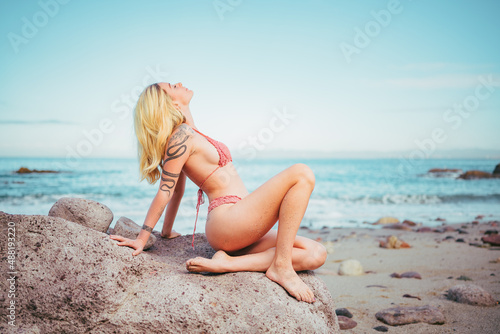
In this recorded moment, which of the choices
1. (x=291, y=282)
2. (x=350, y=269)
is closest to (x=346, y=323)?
(x=291, y=282)

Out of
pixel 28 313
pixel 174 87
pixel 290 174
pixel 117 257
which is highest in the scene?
pixel 174 87

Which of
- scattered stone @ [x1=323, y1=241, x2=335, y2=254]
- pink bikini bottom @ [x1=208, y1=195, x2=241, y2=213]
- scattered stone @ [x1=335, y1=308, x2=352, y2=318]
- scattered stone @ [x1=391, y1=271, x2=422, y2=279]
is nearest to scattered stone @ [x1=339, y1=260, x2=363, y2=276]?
scattered stone @ [x1=391, y1=271, x2=422, y2=279]

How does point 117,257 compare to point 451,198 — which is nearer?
point 117,257

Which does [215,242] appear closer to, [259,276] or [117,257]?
[259,276]

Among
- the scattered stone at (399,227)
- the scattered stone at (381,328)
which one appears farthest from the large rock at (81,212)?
the scattered stone at (399,227)

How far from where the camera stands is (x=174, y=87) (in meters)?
3.78

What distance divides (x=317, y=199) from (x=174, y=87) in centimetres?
1614

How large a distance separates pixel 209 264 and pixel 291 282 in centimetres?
71

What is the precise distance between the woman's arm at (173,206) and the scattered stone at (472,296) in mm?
3693

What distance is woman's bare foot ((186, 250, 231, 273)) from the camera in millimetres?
3021

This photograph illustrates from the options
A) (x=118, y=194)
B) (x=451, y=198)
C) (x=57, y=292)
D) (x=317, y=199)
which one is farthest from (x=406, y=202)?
(x=57, y=292)

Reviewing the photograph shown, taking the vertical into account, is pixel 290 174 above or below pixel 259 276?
above

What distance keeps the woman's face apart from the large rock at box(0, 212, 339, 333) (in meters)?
1.55

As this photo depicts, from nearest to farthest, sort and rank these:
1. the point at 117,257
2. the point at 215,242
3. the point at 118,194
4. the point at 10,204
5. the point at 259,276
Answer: the point at 117,257, the point at 259,276, the point at 215,242, the point at 10,204, the point at 118,194
